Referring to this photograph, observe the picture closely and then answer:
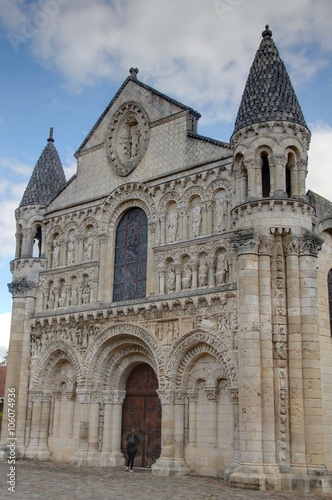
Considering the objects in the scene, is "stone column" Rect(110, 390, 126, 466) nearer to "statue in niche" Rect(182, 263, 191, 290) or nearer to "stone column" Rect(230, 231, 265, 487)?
"statue in niche" Rect(182, 263, 191, 290)

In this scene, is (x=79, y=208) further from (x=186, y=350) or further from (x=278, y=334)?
(x=278, y=334)

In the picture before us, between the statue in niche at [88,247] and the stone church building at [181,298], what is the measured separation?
6 cm

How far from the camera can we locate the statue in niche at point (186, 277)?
20.3 metres

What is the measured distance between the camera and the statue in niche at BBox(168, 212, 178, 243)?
2139 cm

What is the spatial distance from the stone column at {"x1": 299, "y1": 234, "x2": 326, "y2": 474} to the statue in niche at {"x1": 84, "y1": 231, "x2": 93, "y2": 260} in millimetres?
9358

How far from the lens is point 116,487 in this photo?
52.7 ft

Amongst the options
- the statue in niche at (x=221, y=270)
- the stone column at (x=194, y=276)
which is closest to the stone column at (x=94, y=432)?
the stone column at (x=194, y=276)

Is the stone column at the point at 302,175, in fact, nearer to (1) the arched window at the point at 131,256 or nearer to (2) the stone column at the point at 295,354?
(2) the stone column at the point at 295,354

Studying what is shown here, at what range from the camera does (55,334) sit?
23.9 m

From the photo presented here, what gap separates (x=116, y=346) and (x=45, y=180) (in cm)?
923

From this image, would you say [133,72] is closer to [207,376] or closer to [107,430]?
[207,376]

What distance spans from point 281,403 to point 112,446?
7499 millimetres

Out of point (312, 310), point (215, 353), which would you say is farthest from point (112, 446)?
point (312, 310)

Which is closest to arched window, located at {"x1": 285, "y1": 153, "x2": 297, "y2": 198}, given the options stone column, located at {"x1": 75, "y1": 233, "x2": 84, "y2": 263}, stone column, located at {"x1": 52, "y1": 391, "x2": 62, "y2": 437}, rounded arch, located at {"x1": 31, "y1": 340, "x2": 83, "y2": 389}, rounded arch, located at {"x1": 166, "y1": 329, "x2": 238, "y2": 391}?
rounded arch, located at {"x1": 166, "y1": 329, "x2": 238, "y2": 391}
